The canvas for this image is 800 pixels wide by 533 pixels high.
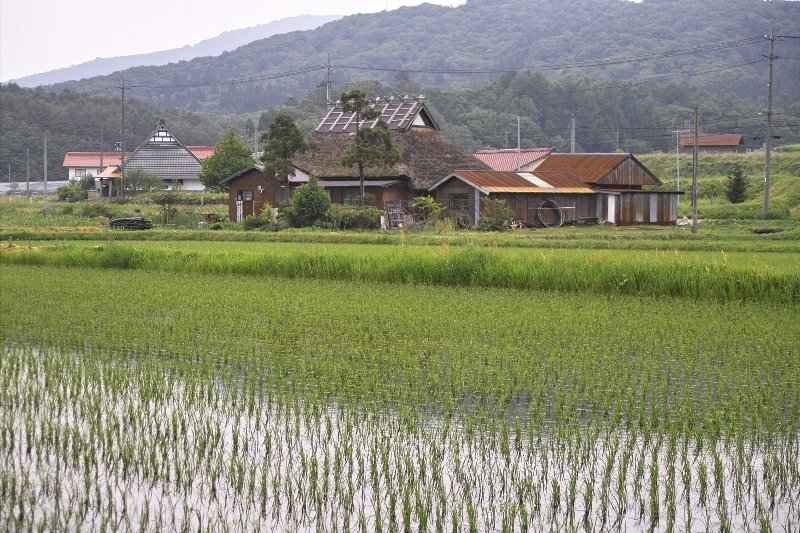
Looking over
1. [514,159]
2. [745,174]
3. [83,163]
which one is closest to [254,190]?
[514,159]

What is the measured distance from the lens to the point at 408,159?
34.8 m

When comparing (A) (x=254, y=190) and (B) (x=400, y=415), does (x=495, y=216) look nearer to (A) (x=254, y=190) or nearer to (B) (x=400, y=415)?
(A) (x=254, y=190)

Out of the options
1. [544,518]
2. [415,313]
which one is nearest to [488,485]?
[544,518]

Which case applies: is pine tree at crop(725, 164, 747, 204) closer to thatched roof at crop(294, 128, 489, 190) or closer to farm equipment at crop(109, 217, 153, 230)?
thatched roof at crop(294, 128, 489, 190)

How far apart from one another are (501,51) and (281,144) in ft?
358

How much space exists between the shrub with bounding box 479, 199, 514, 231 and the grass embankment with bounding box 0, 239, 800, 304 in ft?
39.5

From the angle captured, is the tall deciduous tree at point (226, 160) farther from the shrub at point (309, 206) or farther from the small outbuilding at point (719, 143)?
the small outbuilding at point (719, 143)

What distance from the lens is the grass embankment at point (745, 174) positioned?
3675cm

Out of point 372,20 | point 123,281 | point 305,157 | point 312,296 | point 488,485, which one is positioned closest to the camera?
point 488,485

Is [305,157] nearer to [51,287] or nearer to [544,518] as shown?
[51,287]

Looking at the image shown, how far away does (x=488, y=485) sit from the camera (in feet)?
18.5

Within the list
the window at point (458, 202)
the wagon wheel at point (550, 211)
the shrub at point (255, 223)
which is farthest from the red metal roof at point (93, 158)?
the shrub at point (255, 223)

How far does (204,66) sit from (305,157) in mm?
103590

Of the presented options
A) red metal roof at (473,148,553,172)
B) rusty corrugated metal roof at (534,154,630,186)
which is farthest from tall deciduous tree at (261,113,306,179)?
red metal roof at (473,148,553,172)
